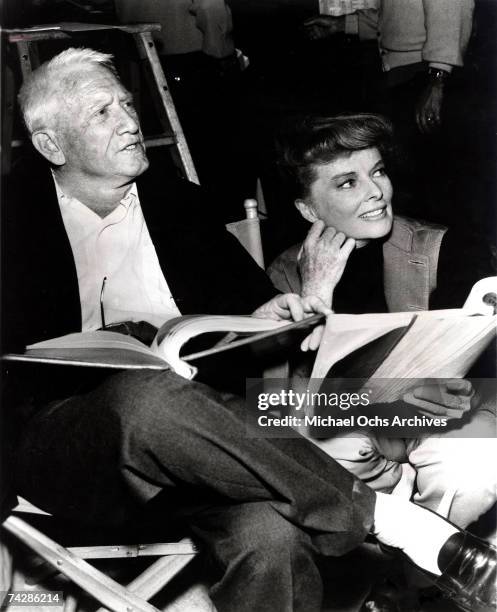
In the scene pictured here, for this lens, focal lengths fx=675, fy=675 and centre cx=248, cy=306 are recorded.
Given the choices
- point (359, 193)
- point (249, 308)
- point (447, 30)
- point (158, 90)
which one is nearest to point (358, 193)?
point (359, 193)

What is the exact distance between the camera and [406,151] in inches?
61.9

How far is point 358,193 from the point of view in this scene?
1390mm

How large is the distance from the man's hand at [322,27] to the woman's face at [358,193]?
405 mm

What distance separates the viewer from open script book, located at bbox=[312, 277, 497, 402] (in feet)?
3.22

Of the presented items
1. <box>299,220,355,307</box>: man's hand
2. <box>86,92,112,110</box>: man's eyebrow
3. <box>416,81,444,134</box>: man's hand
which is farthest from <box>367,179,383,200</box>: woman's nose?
<box>86,92,112,110</box>: man's eyebrow

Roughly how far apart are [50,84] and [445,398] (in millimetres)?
937

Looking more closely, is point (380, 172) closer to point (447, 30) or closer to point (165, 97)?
point (447, 30)

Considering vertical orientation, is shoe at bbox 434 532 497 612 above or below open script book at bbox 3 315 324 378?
below

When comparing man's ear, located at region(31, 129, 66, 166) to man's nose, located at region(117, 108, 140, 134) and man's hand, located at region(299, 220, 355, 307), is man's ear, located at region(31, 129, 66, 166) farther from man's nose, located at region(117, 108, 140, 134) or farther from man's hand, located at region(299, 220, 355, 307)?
man's hand, located at region(299, 220, 355, 307)

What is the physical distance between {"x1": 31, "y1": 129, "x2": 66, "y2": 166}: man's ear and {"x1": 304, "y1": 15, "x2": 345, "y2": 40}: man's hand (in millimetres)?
688

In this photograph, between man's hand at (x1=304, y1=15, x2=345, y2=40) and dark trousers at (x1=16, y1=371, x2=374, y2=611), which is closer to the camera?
dark trousers at (x1=16, y1=371, x2=374, y2=611)

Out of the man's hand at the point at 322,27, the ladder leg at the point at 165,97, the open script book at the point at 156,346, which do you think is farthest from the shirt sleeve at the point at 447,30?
the open script book at the point at 156,346

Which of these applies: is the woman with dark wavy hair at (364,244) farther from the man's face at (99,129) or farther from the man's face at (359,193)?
the man's face at (99,129)

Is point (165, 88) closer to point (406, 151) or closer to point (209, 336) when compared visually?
Answer: point (406, 151)
